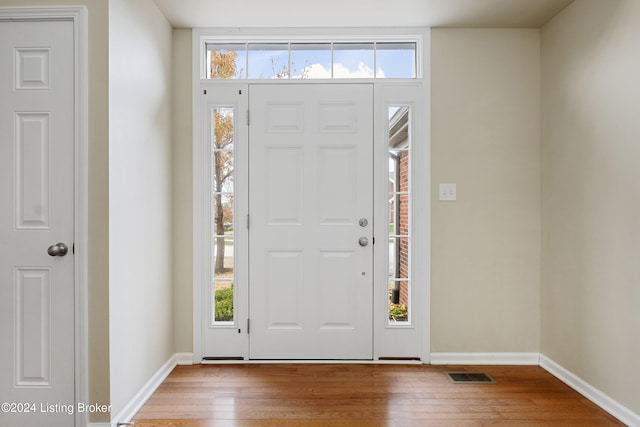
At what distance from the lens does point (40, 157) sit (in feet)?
6.75

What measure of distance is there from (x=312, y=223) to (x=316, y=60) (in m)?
1.23

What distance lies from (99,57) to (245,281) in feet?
5.59

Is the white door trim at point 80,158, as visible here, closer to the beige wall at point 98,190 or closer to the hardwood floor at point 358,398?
the beige wall at point 98,190

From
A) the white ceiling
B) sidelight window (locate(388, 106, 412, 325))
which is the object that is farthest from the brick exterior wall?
the white ceiling

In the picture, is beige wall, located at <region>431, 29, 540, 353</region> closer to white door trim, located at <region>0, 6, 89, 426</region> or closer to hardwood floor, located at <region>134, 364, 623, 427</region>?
hardwood floor, located at <region>134, 364, 623, 427</region>

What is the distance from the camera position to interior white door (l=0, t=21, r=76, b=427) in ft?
6.72

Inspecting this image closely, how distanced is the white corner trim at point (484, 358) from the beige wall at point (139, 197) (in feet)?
6.49

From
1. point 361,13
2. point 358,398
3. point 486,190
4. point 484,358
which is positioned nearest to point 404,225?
point 486,190

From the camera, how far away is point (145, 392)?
8.10ft

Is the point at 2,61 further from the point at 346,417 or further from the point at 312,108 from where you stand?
the point at 346,417

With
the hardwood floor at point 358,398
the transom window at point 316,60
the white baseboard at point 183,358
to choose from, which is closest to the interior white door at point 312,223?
the transom window at point 316,60

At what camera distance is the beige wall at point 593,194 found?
2.19 metres

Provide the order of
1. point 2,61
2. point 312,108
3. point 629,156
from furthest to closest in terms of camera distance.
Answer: point 312,108 < point 629,156 < point 2,61

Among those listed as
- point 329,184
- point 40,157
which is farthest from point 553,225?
point 40,157
